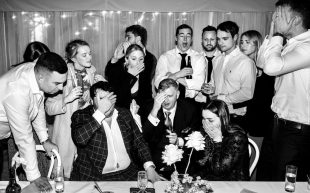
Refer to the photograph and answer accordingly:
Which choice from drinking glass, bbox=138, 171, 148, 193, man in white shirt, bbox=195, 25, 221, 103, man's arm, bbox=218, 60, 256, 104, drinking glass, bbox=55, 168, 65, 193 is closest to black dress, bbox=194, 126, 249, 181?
drinking glass, bbox=138, 171, 148, 193

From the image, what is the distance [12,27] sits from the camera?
614 cm

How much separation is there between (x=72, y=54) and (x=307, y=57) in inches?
83.9

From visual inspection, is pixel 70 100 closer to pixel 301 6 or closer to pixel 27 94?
pixel 27 94

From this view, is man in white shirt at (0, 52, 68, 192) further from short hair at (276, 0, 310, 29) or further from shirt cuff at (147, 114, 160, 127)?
short hair at (276, 0, 310, 29)

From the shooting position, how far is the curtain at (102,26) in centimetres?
605

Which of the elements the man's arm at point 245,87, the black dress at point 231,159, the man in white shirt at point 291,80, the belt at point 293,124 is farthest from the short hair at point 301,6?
the man's arm at point 245,87

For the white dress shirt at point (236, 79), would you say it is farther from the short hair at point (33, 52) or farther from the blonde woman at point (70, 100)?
the short hair at point (33, 52)

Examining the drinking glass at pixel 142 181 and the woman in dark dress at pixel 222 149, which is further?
the woman in dark dress at pixel 222 149

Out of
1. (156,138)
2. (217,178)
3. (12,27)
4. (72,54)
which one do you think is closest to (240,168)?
(217,178)

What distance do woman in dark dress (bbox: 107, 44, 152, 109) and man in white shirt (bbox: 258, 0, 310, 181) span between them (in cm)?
136

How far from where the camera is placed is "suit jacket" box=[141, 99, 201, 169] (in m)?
2.87

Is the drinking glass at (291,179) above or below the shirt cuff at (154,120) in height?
below

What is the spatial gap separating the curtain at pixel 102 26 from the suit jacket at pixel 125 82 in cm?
231

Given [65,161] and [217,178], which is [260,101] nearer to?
[217,178]
